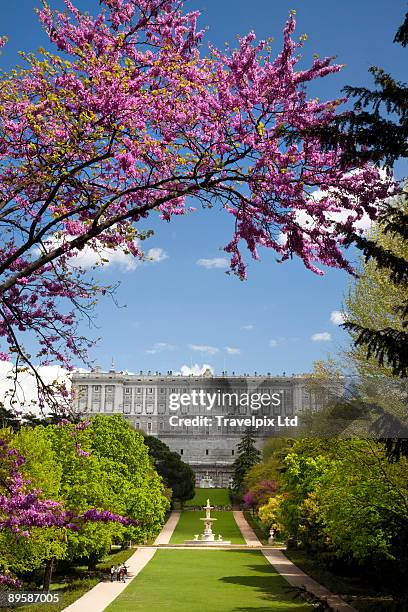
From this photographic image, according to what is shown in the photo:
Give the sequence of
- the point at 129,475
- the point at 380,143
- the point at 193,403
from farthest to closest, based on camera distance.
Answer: the point at 193,403 < the point at 129,475 < the point at 380,143

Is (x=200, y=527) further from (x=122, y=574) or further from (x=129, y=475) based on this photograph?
(x=122, y=574)

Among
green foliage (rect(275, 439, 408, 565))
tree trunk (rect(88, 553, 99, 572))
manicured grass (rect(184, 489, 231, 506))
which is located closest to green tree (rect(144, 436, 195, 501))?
manicured grass (rect(184, 489, 231, 506))

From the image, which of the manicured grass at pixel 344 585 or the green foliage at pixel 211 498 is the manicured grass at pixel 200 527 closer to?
the green foliage at pixel 211 498

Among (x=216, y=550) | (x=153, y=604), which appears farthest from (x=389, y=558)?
(x=216, y=550)

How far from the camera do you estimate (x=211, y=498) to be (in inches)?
3861

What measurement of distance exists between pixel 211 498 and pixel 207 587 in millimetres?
71584

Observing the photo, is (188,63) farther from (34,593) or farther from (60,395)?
(34,593)

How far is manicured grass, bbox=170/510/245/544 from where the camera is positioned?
183ft

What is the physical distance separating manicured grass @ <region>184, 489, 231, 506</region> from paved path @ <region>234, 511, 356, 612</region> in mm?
34616

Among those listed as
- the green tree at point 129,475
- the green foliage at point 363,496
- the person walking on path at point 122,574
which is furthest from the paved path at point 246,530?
the green foliage at point 363,496

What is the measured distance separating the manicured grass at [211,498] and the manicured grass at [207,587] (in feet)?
173

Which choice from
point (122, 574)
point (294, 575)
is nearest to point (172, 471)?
point (294, 575)

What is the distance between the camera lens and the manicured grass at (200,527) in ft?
183

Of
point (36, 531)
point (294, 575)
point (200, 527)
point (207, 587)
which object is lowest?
point (200, 527)
